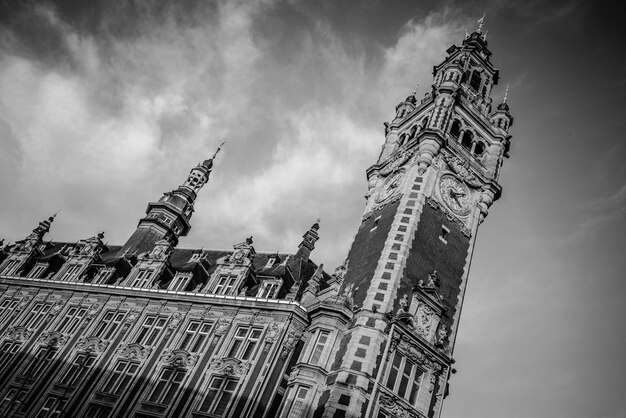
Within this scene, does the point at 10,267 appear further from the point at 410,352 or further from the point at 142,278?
the point at 410,352

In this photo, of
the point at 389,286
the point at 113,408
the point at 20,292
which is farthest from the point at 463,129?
the point at 20,292

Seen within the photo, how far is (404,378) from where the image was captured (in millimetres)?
35281

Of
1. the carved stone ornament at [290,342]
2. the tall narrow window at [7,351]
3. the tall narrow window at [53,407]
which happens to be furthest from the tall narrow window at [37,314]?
the carved stone ornament at [290,342]

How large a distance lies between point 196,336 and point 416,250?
58.7 feet

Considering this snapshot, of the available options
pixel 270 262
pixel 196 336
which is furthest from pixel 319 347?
pixel 270 262

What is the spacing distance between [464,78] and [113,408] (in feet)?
163

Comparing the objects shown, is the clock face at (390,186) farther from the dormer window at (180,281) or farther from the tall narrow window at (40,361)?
the tall narrow window at (40,361)

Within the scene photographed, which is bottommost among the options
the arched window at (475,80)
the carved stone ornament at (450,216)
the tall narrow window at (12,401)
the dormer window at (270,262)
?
the tall narrow window at (12,401)

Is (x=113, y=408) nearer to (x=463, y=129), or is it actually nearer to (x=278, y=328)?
(x=278, y=328)

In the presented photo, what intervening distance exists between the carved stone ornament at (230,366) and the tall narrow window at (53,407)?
11637 mm

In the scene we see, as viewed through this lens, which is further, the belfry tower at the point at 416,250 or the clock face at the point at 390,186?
the clock face at the point at 390,186

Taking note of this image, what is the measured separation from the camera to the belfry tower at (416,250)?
34.2 m

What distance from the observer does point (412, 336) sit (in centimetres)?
3656

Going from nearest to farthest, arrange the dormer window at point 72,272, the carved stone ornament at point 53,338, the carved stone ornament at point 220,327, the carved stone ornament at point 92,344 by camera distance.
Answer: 1. the carved stone ornament at point 220,327
2. the carved stone ornament at point 92,344
3. the carved stone ornament at point 53,338
4. the dormer window at point 72,272
